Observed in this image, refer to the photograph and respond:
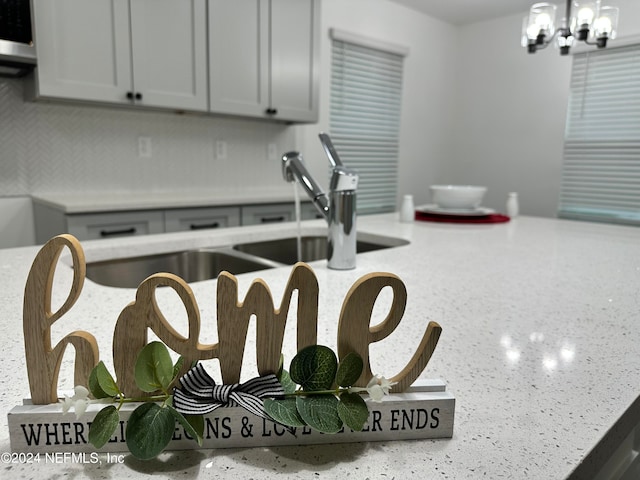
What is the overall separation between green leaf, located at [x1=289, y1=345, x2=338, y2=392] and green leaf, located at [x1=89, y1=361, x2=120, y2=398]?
0.54ft

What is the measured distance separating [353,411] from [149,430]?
18 centimetres

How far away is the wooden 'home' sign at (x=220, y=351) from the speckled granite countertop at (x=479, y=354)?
0.06ft

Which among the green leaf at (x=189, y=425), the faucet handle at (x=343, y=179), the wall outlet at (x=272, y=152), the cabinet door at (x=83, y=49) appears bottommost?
the green leaf at (x=189, y=425)

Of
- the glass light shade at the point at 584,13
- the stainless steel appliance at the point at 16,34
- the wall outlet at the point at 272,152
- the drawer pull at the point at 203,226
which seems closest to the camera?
the glass light shade at the point at 584,13

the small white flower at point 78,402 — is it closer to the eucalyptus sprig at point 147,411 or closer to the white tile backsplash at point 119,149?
the eucalyptus sprig at point 147,411

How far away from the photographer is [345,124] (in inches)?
167

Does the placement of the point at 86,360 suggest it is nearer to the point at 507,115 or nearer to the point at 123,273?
the point at 123,273

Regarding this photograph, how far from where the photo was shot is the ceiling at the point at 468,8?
4.29 metres

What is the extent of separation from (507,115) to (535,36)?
2.58 metres

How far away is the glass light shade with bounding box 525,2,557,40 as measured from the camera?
2223 mm

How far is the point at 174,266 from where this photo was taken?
153 cm

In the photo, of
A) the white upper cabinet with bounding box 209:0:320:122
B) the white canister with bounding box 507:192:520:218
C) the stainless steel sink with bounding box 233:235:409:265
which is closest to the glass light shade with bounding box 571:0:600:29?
the white canister with bounding box 507:192:520:218

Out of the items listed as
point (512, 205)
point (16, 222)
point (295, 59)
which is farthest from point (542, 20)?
point (16, 222)

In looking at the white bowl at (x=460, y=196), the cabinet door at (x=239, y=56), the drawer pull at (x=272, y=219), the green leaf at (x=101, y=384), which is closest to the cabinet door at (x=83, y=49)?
the cabinet door at (x=239, y=56)
